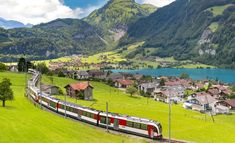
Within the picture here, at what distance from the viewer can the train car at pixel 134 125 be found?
5641 centimetres

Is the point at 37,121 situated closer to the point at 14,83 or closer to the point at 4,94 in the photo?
the point at 4,94

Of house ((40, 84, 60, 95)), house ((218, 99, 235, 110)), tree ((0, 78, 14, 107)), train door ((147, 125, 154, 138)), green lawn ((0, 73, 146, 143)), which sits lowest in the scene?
house ((218, 99, 235, 110))

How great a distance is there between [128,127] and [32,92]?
45409 millimetres

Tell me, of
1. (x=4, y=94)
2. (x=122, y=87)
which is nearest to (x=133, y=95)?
(x=122, y=87)

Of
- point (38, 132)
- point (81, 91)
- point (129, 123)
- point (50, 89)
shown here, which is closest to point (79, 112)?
Result: point (129, 123)

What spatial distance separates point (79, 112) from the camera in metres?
71.5

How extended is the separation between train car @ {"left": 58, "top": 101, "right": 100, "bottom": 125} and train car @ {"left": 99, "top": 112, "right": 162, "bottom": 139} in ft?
6.97

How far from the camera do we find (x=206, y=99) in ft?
443

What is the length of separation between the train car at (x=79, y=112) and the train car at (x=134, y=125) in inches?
83.6

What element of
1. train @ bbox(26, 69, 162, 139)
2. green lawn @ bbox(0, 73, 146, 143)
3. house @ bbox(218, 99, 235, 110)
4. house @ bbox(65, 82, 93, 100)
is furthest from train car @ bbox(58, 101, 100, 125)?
house @ bbox(218, 99, 235, 110)

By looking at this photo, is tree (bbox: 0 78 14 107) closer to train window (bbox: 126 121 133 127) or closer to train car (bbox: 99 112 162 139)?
train car (bbox: 99 112 162 139)

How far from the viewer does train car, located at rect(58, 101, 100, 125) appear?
67.4 meters

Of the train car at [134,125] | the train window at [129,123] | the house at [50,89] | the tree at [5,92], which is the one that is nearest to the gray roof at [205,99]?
the house at [50,89]

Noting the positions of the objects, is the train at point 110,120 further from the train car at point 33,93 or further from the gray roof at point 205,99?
the gray roof at point 205,99
